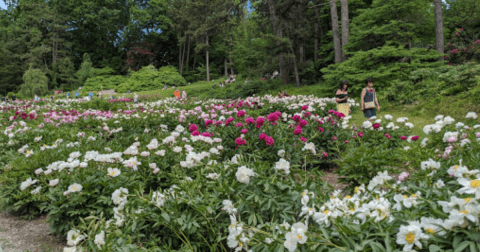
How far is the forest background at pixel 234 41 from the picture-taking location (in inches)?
452

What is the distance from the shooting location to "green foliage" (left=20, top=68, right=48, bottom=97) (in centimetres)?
2756

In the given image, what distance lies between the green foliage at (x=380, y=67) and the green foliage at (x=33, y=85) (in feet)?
97.2

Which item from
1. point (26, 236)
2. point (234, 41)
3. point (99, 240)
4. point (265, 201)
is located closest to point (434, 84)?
point (265, 201)

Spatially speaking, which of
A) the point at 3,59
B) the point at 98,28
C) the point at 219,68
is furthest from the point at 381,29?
the point at 3,59

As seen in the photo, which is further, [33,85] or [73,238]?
[33,85]

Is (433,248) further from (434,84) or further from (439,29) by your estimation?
(439,29)

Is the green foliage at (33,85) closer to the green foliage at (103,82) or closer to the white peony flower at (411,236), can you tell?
the green foliage at (103,82)

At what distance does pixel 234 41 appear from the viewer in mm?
25719

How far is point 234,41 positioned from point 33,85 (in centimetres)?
2116

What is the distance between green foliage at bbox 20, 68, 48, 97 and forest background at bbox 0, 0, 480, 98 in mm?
116

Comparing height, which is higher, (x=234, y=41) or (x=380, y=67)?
(x=234, y=41)

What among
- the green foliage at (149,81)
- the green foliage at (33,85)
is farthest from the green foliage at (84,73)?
the green foliage at (149,81)

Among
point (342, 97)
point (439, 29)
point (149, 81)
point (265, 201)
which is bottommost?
point (265, 201)

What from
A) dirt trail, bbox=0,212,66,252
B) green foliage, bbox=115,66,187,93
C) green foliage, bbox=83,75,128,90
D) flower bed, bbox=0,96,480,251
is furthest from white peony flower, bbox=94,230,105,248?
green foliage, bbox=83,75,128,90
